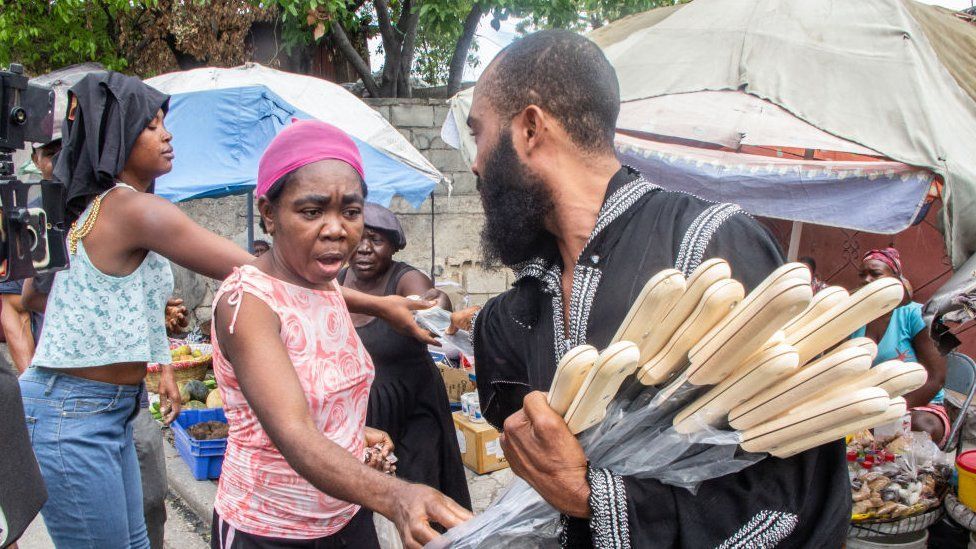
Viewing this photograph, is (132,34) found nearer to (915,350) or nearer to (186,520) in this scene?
(186,520)

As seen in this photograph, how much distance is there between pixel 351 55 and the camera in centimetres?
880

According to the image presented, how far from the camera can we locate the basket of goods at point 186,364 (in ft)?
19.1

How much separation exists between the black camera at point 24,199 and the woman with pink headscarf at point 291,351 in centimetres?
56

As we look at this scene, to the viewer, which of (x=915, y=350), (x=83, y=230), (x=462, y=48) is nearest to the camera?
(x=83, y=230)

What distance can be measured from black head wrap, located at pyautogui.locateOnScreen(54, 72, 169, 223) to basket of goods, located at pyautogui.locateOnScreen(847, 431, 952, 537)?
3605mm

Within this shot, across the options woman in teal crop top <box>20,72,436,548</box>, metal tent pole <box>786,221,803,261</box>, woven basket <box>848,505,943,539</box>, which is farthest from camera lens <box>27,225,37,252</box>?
metal tent pole <box>786,221,803,261</box>

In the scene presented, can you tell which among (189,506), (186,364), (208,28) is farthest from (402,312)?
(208,28)

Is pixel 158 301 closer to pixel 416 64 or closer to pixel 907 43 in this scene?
pixel 907 43

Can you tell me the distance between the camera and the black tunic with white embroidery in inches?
45.6

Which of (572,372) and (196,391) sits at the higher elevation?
(572,372)

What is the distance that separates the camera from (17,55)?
875cm

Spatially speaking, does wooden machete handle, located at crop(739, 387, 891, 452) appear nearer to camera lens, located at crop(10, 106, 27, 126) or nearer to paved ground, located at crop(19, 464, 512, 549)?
camera lens, located at crop(10, 106, 27, 126)

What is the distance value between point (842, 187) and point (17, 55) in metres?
9.54

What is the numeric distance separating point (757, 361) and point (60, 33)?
32.4 ft
